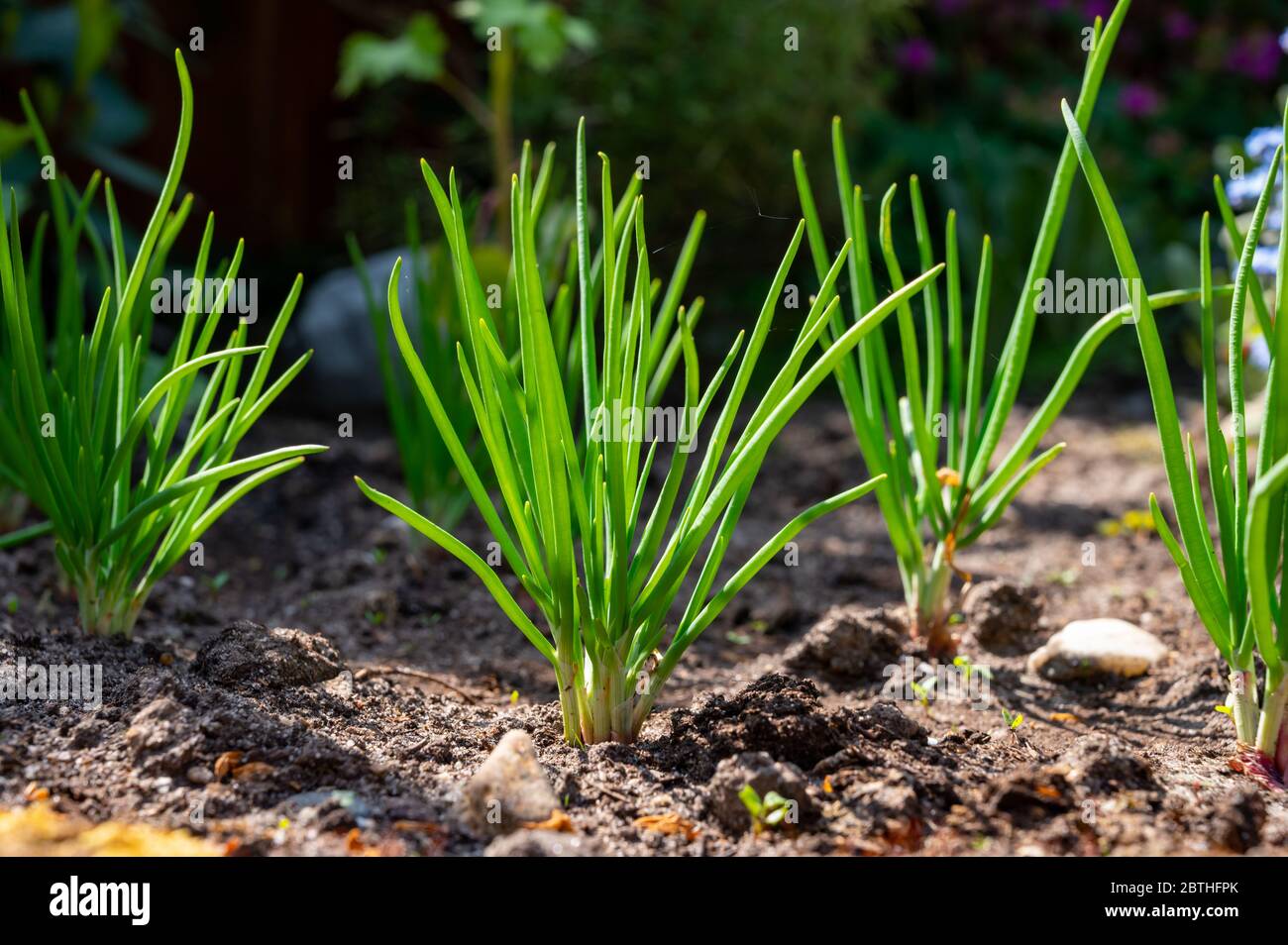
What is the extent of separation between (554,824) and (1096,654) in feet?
3.68

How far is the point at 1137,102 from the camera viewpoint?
6.43 m

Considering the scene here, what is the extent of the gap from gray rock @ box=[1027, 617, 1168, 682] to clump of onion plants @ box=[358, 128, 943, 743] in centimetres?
76

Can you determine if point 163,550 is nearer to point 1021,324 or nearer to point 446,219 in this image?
point 446,219

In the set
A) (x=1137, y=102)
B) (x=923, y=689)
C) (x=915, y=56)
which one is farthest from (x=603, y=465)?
(x=1137, y=102)

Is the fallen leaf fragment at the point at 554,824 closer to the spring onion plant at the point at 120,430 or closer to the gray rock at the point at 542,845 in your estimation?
the gray rock at the point at 542,845

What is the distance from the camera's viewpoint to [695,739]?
1615mm

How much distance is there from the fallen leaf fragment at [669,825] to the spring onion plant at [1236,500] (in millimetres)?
647

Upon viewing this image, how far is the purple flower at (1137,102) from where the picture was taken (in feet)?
21.1

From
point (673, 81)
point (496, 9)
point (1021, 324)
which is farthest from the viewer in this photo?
point (673, 81)

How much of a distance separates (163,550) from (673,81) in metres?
3.64

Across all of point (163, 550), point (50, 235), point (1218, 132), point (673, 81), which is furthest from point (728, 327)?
point (163, 550)

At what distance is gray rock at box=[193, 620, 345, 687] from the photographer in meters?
1.73

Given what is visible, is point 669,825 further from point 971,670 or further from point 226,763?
point 971,670

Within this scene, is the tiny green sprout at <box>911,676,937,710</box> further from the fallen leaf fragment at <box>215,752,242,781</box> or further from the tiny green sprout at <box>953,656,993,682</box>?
the fallen leaf fragment at <box>215,752,242,781</box>
